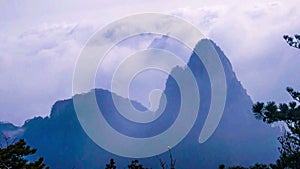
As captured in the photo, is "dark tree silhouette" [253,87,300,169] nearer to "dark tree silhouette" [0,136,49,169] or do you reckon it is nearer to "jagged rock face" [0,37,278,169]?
"dark tree silhouette" [0,136,49,169]

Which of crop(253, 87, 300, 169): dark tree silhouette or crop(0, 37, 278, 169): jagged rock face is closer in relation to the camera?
crop(253, 87, 300, 169): dark tree silhouette

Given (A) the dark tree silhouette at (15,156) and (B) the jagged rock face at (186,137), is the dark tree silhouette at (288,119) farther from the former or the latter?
(B) the jagged rock face at (186,137)

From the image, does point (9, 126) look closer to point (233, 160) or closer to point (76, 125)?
point (76, 125)

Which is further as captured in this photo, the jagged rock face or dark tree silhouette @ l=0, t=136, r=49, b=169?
the jagged rock face

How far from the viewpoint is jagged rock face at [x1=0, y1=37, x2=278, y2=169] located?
62.7 meters

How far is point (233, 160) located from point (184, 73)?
13.9m

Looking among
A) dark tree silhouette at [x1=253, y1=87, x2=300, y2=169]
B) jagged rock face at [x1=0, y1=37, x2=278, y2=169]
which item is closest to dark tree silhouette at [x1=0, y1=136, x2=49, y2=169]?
dark tree silhouette at [x1=253, y1=87, x2=300, y2=169]

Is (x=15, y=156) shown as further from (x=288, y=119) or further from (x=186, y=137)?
(x=186, y=137)

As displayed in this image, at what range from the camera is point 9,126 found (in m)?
71.9

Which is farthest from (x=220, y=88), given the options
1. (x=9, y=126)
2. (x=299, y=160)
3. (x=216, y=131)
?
(x=299, y=160)

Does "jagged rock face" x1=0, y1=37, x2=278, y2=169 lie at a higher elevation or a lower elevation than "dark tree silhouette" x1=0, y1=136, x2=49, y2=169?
higher

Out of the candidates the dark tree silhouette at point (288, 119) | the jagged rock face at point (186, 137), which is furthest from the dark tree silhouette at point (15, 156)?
the jagged rock face at point (186, 137)

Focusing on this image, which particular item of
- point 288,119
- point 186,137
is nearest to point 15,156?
point 288,119

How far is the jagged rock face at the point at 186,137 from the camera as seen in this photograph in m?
62.7
